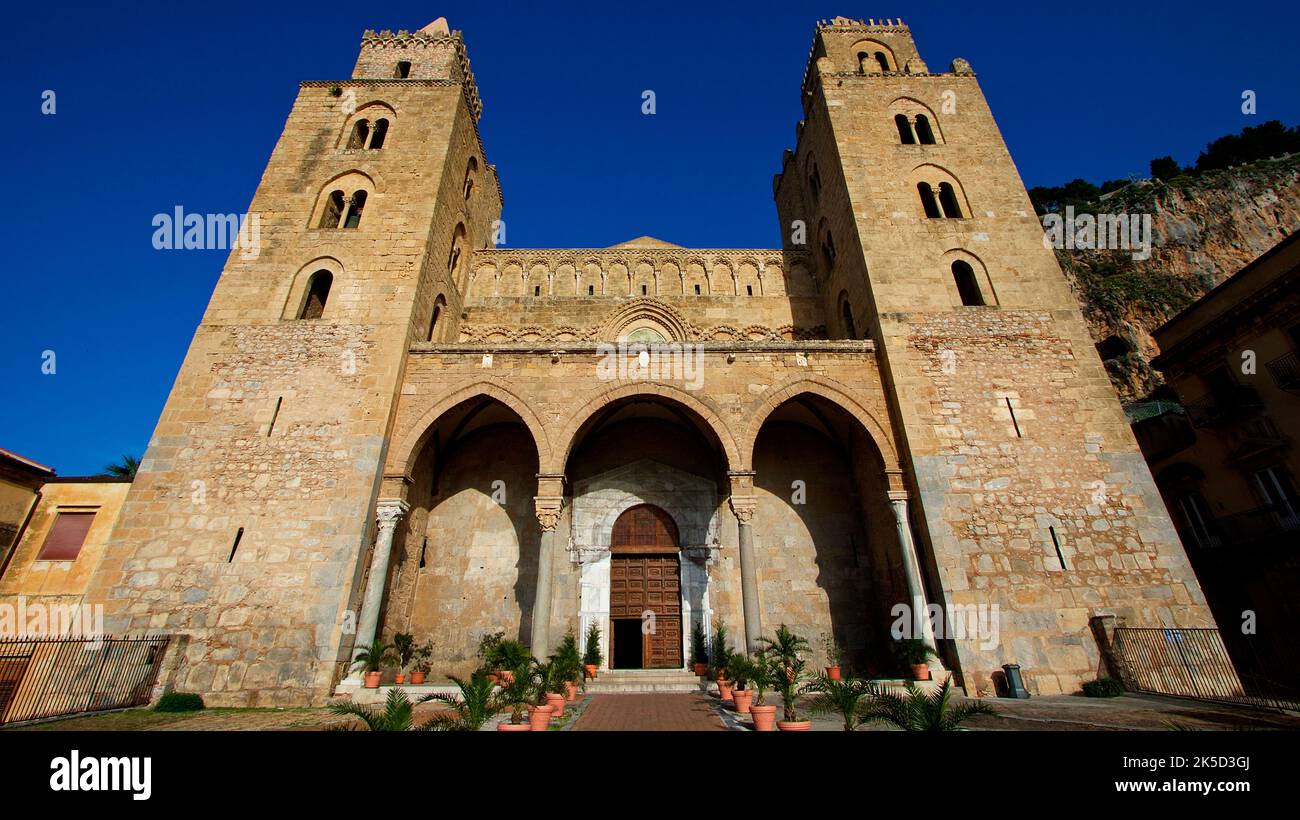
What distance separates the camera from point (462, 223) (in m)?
18.5

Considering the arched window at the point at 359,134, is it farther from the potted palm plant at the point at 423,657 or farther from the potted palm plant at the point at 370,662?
the potted palm plant at the point at 423,657

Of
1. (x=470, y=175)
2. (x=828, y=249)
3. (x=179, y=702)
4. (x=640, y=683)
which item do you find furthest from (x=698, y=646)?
(x=470, y=175)

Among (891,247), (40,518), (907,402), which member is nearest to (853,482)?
(907,402)

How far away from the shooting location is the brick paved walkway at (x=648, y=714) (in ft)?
24.9

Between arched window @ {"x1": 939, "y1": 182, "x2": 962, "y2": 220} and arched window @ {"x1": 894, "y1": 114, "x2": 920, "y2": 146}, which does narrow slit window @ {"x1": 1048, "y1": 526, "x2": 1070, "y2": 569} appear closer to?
arched window @ {"x1": 939, "y1": 182, "x2": 962, "y2": 220}

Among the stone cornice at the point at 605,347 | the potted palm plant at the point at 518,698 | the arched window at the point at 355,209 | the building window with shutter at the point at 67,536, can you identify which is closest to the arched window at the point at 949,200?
the stone cornice at the point at 605,347

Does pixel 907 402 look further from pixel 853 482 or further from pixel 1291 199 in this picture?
pixel 1291 199

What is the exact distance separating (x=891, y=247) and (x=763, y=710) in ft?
39.8

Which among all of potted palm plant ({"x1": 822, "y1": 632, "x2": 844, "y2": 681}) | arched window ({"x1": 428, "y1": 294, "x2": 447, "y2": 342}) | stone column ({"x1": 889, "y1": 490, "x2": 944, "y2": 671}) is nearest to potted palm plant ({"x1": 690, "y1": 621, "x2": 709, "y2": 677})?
potted palm plant ({"x1": 822, "y1": 632, "x2": 844, "y2": 681})

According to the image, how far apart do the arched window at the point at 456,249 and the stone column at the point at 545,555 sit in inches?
345

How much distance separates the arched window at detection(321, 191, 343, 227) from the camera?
614 inches

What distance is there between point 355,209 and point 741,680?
648 inches

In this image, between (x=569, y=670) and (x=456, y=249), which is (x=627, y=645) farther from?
(x=456, y=249)

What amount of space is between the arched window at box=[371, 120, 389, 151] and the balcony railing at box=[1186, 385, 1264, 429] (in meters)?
26.8
